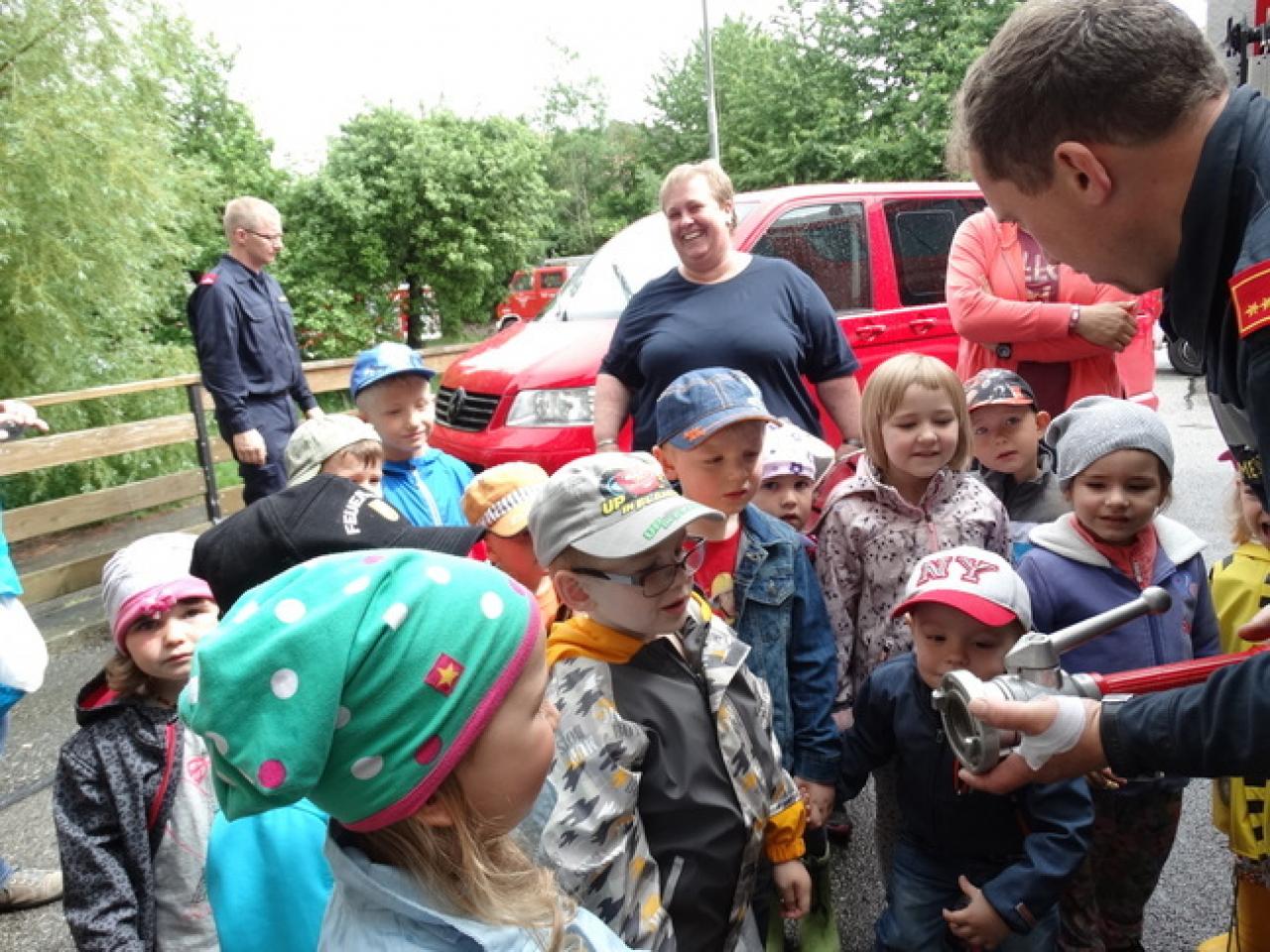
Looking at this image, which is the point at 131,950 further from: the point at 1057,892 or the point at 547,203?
the point at 547,203

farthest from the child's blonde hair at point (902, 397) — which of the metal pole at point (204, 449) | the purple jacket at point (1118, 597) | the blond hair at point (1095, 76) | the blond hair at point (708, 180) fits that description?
the metal pole at point (204, 449)

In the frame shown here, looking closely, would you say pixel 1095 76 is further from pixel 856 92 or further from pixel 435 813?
pixel 856 92

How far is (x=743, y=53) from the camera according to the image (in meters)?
40.1

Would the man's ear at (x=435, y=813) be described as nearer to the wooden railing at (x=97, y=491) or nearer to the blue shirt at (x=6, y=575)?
the blue shirt at (x=6, y=575)

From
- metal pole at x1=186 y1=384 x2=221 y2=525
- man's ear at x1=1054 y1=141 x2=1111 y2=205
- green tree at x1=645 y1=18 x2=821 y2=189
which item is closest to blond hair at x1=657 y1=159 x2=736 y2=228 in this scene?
man's ear at x1=1054 y1=141 x2=1111 y2=205

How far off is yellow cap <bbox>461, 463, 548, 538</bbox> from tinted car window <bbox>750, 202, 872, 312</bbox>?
3023 mm

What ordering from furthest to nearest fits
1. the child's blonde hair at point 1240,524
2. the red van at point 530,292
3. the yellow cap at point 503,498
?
the red van at point 530,292 < the yellow cap at point 503,498 < the child's blonde hair at point 1240,524

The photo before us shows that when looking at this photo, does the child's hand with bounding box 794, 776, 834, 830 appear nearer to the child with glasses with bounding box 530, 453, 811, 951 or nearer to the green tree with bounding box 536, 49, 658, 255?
the child with glasses with bounding box 530, 453, 811, 951

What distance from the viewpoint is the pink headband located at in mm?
2057

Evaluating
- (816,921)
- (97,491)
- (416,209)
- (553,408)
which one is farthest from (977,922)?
(416,209)

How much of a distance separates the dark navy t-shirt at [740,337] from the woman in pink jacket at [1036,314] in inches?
24.0

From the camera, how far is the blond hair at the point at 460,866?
1.17 metres

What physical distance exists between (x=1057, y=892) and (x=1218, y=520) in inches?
197

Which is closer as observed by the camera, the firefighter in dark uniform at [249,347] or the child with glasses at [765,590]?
the child with glasses at [765,590]
